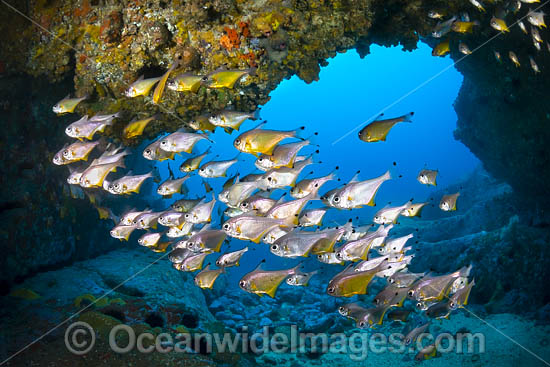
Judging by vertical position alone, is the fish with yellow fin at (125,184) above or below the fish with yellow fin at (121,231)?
above

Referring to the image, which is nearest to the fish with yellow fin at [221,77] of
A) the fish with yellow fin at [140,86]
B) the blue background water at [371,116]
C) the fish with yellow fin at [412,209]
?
the fish with yellow fin at [140,86]

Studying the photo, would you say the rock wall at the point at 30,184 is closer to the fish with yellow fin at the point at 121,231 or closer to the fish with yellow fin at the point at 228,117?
the fish with yellow fin at the point at 121,231

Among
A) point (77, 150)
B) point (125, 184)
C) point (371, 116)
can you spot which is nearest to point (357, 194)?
point (125, 184)

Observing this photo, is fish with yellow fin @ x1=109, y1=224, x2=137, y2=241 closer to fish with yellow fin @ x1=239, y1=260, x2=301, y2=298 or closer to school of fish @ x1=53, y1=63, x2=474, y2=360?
school of fish @ x1=53, y1=63, x2=474, y2=360

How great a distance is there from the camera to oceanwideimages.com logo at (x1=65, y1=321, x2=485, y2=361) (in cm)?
529

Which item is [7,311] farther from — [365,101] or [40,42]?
[365,101]

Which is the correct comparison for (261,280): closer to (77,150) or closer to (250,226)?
(250,226)

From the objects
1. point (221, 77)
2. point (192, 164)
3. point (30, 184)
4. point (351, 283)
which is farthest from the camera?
point (30, 184)

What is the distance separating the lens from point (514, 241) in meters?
8.83

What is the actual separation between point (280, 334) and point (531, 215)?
10779 millimetres

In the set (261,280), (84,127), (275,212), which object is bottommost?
(261,280)
